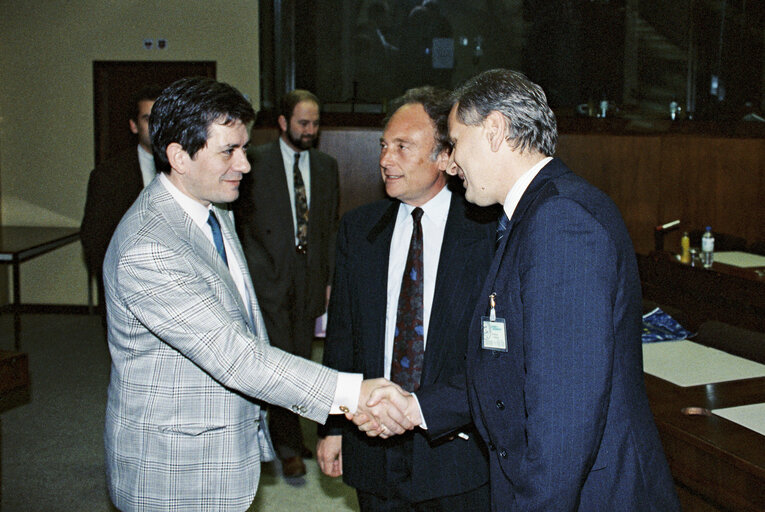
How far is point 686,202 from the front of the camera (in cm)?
666

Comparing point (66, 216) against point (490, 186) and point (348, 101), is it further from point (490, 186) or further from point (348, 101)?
point (490, 186)

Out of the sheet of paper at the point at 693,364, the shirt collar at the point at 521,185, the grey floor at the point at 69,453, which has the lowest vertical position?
the grey floor at the point at 69,453

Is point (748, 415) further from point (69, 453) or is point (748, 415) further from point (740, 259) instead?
point (69, 453)

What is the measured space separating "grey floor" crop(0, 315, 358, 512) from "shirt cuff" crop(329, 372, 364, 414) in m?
1.72

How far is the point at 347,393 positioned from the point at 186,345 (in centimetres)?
47

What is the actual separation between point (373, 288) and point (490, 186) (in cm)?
67

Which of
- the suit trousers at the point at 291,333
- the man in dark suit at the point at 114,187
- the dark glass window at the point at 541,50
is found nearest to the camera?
the man in dark suit at the point at 114,187

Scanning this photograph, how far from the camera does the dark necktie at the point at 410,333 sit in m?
2.12

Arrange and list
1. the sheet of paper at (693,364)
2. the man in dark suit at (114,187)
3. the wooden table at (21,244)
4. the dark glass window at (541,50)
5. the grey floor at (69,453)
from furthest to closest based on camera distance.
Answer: the dark glass window at (541,50)
the wooden table at (21,244)
the man in dark suit at (114,187)
the grey floor at (69,453)
the sheet of paper at (693,364)

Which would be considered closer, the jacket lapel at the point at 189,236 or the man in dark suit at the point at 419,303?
the jacket lapel at the point at 189,236

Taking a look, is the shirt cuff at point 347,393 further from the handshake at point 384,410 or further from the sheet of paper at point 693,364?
the sheet of paper at point 693,364

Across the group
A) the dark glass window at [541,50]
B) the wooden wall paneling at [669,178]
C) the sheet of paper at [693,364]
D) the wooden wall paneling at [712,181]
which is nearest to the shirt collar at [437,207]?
the sheet of paper at [693,364]

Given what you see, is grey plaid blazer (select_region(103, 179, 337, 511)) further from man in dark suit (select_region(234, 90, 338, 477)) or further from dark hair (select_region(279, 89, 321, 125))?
dark hair (select_region(279, 89, 321, 125))

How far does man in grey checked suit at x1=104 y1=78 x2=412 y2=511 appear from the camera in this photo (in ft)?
5.69
